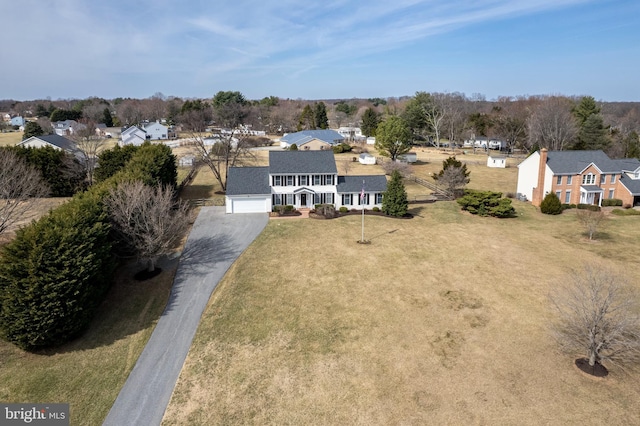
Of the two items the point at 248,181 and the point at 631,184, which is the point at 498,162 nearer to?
the point at 631,184

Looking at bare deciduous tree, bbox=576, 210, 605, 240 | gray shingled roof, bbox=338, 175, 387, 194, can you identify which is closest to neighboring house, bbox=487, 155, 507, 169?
bare deciduous tree, bbox=576, 210, 605, 240

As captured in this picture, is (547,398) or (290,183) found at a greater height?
(290,183)

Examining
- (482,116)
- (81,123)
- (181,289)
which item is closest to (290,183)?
(181,289)

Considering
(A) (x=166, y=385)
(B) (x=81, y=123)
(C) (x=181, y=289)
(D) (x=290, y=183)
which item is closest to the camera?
(A) (x=166, y=385)

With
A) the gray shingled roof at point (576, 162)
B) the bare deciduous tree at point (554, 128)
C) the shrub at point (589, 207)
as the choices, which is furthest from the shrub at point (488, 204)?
the bare deciduous tree at point (554, 128)

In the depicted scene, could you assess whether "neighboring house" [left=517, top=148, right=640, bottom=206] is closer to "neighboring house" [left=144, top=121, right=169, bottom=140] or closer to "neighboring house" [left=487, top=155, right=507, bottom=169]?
"neighboring house" [left=487, top=155, right=507, bottom=169]

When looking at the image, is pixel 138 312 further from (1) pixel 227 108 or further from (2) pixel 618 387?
(1) pixel 227 108

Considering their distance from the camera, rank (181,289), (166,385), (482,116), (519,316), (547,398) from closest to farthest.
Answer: (547,398) → (166,385) → (519,316) → (181,289) → (482,116)
